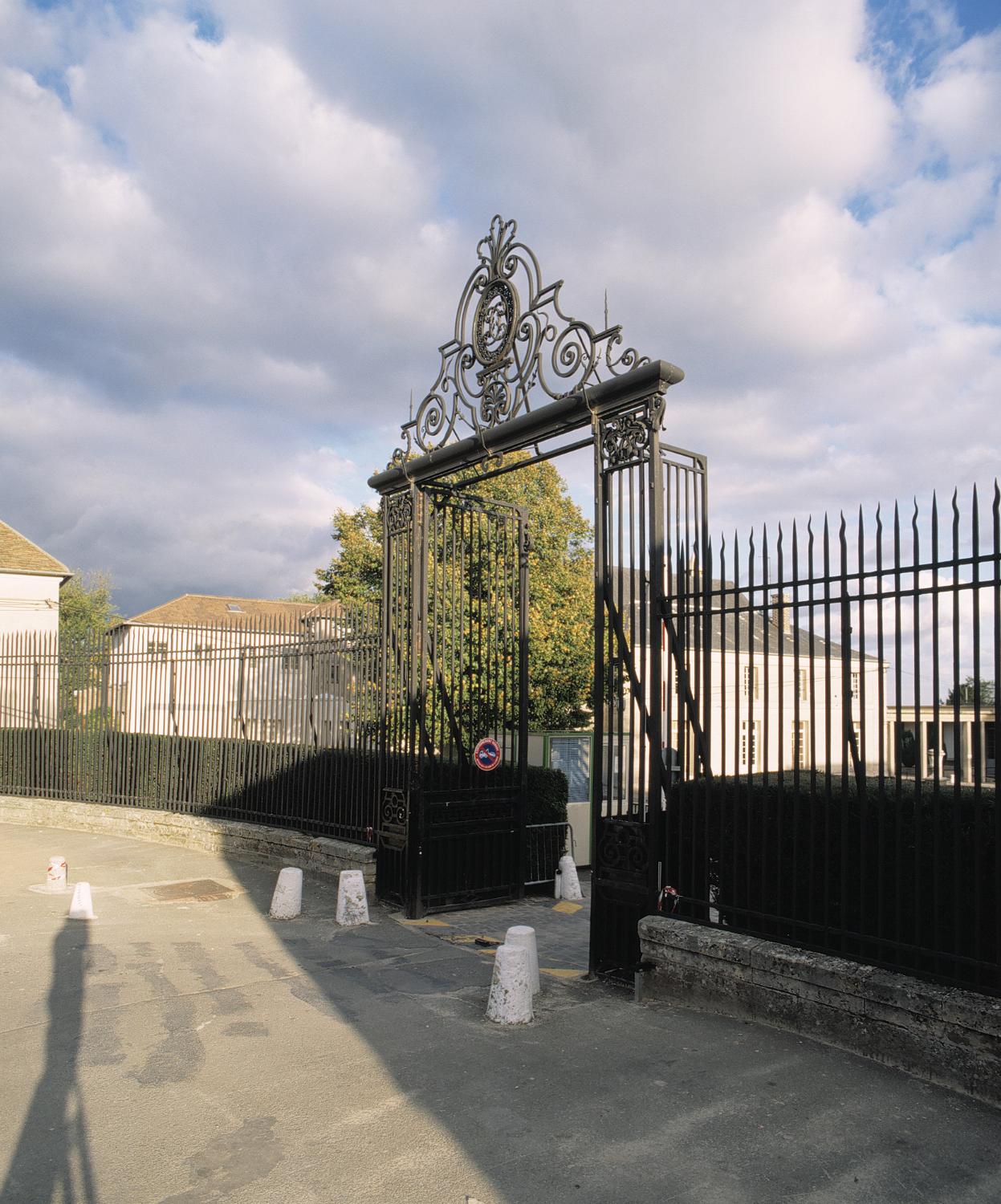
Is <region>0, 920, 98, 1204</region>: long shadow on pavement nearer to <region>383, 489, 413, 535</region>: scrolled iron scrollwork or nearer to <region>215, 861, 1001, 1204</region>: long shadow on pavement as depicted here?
<region>215, 861, 1001, 1204</region>: long shadow on pavement

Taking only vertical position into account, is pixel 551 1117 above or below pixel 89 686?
below

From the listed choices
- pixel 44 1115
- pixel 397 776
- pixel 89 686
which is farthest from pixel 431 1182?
pixel 89 686

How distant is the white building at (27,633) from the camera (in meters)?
15.9

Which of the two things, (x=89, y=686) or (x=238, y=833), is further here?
(x=89, y=686)

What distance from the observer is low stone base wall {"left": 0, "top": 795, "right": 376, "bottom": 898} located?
1020 centimetres

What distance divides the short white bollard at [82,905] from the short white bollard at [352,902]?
2.36 metres

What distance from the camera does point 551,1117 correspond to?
441cm

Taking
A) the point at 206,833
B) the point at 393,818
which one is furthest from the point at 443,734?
the point at 206,833

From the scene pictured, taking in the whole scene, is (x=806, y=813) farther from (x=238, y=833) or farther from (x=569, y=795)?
(x=238, y=833)

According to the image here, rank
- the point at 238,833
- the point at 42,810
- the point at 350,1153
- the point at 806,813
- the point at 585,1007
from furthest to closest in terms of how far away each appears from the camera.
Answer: the point at 42,810, the point at 238,833, the point at 585,1007, the point at 806,813, the point at 350,1153

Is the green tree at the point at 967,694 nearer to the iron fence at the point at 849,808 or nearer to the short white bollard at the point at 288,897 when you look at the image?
the iron fence at the point at 849,808

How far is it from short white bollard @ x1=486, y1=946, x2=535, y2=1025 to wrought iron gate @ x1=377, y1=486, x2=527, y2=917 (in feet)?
10.2

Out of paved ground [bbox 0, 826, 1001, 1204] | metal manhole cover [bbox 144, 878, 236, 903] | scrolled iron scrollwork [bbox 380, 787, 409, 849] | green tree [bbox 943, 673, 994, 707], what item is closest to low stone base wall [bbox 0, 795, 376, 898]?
scrolled iron scrollwork [bbox 380, 787, 409, 849]

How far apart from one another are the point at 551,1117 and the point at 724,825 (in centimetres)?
220
